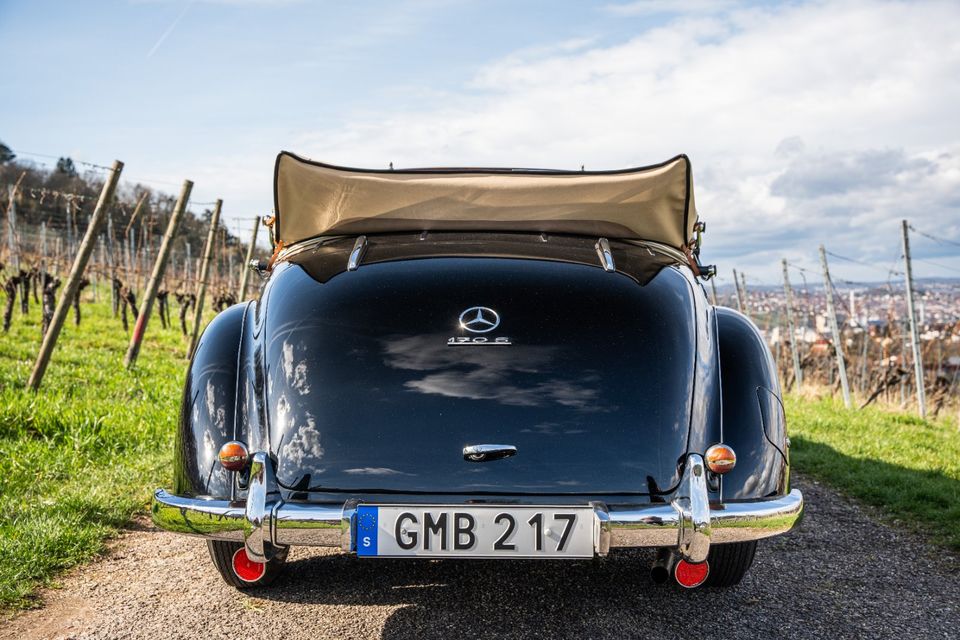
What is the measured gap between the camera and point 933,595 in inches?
136

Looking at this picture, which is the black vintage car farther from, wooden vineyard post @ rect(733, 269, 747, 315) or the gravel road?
wooden vineyard post @ rect(733, 269, 747, 315)

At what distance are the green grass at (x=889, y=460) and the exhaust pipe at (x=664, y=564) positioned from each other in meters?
2.38

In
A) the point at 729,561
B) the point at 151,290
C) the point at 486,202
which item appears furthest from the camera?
the point at 151,290

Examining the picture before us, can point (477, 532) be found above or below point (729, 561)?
above

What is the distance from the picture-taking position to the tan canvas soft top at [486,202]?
3.67m

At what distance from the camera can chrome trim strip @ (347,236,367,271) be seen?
3.18 meters

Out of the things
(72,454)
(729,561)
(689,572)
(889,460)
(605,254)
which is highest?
(605,254)

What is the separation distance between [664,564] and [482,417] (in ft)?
2.49

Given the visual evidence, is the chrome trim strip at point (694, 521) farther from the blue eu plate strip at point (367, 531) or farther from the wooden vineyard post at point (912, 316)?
the wooden vineyard post at point (912, 316)

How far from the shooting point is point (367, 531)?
8.18ft

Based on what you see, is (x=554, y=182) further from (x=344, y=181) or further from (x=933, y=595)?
(x=933, y=595)

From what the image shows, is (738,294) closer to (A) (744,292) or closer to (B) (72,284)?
(A) (744,292)

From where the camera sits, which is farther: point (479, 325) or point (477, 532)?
point (479, 325)

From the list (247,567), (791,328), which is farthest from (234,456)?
(791,328)
